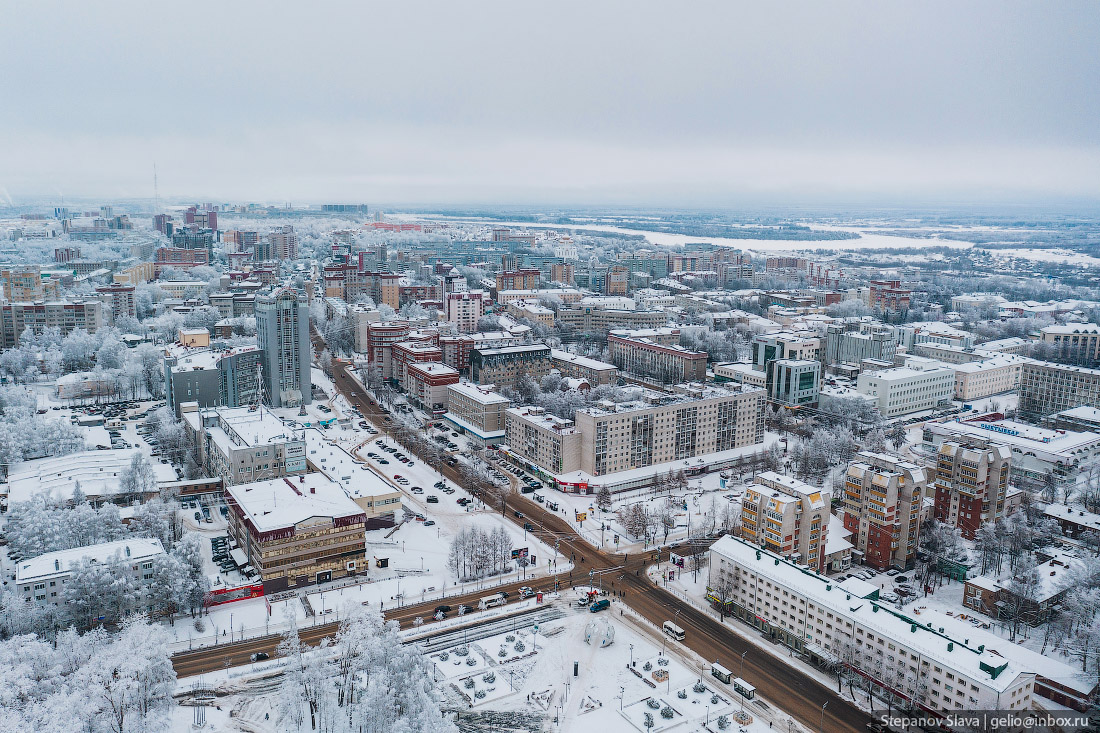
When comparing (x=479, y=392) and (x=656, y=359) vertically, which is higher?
(x=656, y=359)

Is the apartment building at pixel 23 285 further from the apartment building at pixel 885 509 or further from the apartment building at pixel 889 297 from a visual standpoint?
the apartment building at pixel 889 297

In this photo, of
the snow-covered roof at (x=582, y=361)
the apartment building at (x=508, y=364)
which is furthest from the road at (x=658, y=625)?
the snow-covered roof at (x=582, y=361)

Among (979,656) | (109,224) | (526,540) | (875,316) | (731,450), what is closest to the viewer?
(979,656)

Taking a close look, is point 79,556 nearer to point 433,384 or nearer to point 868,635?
point 868,635

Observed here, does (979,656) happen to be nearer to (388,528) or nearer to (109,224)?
(388,528)

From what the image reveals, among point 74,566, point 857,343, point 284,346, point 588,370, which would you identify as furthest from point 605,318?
point 74,566

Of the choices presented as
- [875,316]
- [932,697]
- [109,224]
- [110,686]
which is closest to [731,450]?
[932,697]

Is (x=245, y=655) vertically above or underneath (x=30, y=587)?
underneath
